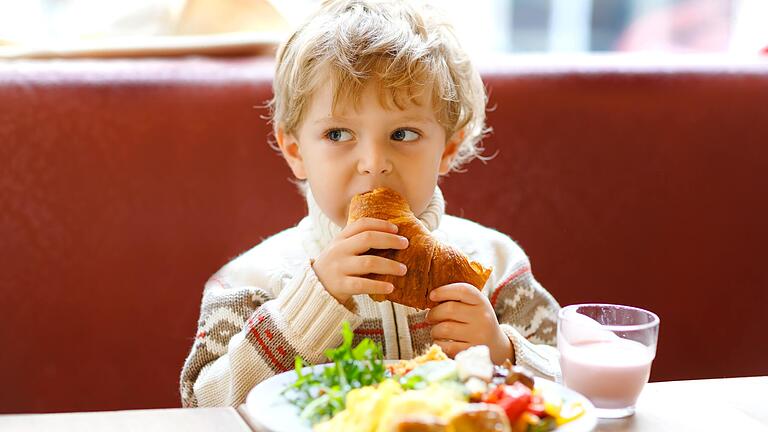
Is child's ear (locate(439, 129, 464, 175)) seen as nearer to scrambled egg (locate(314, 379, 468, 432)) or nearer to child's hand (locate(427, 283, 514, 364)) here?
child's hand (locate(427, 283, 514, 364))

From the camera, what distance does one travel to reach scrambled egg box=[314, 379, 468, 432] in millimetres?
928

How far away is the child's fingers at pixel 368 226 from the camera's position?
131cm

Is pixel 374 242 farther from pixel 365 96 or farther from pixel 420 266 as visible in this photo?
pixel 365 96

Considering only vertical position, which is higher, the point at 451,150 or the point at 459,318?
the point at 451,150

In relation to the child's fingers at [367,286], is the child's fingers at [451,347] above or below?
below

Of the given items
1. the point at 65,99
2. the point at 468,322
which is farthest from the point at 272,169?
the point at 468,322

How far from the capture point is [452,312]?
131cm

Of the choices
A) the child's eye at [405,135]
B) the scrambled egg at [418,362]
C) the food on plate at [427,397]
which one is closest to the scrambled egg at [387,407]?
the food on plate at [427,397]

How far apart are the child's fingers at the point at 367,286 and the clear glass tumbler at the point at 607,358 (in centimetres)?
24

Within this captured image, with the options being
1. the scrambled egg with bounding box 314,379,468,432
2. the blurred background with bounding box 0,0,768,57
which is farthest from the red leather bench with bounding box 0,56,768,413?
the scrambled egg with bounding box 314,379,468,432

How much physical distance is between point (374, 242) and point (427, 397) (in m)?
0.37

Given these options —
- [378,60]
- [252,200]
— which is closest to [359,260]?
[378,60]

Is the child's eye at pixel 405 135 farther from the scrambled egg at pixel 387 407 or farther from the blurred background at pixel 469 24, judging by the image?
the scrambled egg at pixel 387 407

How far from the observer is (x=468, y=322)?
1.31 metres
